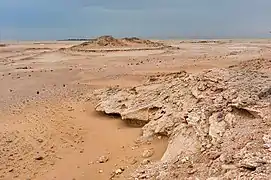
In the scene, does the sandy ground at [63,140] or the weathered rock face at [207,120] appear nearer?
the weathered rock face at [207,120]

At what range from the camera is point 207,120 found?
536cm

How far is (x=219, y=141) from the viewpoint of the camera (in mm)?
4660

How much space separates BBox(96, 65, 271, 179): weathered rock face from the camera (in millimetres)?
4129

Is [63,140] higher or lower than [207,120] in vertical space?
lower

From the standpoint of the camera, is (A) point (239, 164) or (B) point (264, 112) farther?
(B) point (264, 112)

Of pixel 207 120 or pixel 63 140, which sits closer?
pixel 207 120

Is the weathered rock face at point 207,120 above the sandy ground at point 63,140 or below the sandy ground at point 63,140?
above

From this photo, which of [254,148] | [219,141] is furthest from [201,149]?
[254,148]

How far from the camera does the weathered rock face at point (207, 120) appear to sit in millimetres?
4129

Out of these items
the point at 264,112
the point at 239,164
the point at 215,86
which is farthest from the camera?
the point at 215,86

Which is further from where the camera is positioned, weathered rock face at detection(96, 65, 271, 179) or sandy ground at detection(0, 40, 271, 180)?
sandy ground at detection(0, 40, 271, 180)

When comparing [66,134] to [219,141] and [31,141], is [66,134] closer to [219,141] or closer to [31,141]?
[31,141]

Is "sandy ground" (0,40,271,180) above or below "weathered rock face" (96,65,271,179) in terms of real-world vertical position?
below

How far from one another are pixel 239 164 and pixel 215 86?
8.09ft
